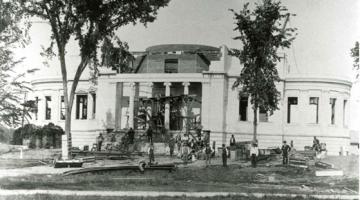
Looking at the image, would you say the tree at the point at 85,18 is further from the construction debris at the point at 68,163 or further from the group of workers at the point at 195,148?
the group of workers at the point at 195,148

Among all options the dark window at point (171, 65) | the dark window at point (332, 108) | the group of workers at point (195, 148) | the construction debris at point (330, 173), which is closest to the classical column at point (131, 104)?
the dark window at point (171, 65)

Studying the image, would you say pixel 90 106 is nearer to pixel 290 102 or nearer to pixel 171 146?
pixel 171 146

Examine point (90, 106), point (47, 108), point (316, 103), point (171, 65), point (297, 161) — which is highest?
point (171, 65)

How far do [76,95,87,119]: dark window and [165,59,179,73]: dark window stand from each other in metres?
8.22

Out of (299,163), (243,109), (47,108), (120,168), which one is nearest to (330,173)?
(299,163)

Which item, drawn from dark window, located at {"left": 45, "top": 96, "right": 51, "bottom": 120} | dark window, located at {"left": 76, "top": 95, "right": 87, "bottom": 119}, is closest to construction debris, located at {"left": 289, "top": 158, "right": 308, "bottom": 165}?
dark window, located at {"left": 76, "top": 95, "right": 87, "bottom": 119}

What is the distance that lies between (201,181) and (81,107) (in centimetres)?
2786

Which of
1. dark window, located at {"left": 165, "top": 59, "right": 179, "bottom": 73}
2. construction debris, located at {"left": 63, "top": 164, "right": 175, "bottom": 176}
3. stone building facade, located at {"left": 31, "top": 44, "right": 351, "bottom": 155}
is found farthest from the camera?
dark window, located at {"left": 165, "top": 59, "right": 179, "bottom": 73}

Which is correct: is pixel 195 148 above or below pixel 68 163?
above

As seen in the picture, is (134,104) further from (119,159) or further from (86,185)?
(86,185)

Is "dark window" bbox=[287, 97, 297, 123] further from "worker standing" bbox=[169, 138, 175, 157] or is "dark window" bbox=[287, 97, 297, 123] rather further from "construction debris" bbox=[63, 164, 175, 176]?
"construction debris" bbox=[63, 164, 175, 176]

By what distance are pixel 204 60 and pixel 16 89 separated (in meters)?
28.0

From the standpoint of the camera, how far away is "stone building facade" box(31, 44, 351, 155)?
134 feet

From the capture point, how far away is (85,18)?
27.1 metres
